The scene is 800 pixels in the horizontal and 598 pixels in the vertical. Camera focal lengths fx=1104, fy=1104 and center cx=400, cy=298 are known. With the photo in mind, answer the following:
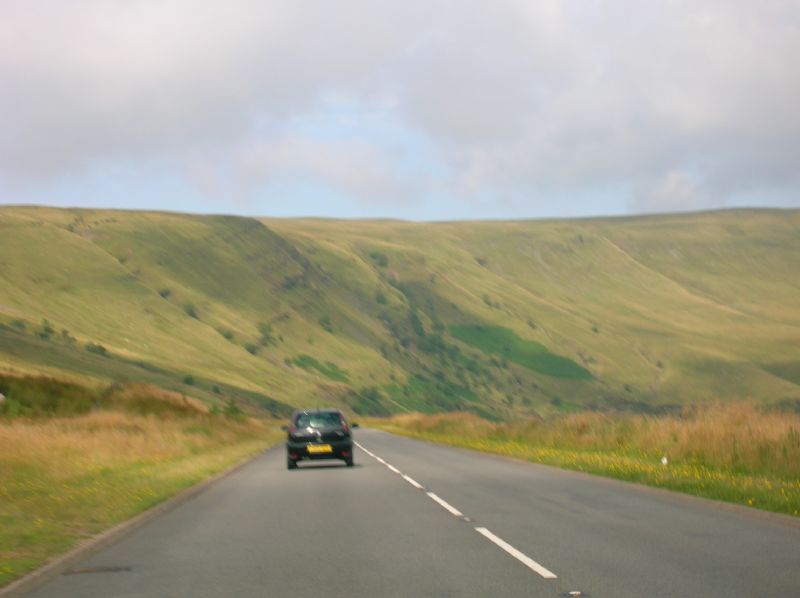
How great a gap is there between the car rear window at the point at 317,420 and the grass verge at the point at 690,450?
597 centimetres

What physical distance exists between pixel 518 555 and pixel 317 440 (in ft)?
68.3

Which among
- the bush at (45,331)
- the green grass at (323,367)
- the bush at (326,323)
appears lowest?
the green grass at (323,367)

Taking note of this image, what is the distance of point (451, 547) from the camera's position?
1384 cm

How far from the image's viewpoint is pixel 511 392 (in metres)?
188

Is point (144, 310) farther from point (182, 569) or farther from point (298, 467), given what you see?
point (182, 569)

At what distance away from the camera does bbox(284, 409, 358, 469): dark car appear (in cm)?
3322

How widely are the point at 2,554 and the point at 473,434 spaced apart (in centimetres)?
4177

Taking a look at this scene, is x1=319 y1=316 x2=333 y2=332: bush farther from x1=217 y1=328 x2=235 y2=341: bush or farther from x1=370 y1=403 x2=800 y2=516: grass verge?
x1=370 y1=403 x2=800 y2=516: grass verge

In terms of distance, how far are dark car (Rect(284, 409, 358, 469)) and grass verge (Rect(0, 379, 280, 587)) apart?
7.22ft

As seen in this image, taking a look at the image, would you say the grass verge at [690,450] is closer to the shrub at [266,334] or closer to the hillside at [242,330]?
the hillside at [242,330]

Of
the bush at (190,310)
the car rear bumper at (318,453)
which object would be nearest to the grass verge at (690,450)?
the car rear bumper at (318,453)

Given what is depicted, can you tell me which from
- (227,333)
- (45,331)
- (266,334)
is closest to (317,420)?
(45,331)

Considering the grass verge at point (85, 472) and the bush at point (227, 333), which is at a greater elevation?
the bush at point (227, 333)

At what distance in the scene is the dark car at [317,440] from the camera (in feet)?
109
